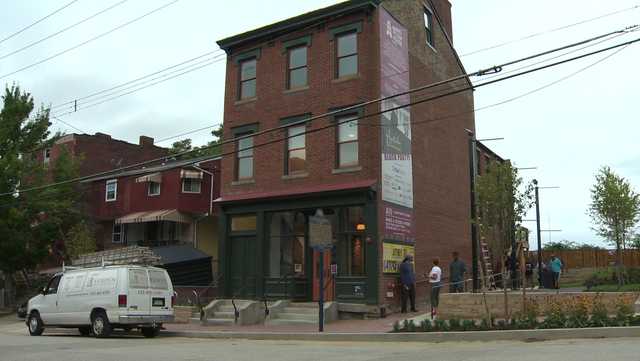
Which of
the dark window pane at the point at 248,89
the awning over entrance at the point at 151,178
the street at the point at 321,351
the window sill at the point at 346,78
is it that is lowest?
the street at the point at 321,351

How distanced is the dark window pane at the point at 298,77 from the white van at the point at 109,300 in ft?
27.7

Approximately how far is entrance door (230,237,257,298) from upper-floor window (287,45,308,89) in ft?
19.5

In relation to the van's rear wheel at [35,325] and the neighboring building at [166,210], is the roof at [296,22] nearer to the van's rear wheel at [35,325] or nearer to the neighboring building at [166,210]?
the neighboring building at [166,210]

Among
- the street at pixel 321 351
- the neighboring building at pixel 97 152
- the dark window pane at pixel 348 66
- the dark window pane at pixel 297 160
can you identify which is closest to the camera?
the street at pixel 321 351

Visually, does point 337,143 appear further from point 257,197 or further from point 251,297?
point 251,297

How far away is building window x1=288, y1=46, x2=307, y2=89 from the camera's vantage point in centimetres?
2272

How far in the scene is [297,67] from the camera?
902 inches

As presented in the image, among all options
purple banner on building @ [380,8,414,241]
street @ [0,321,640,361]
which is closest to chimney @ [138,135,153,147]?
purple banner on building @ [380,8,414,241]

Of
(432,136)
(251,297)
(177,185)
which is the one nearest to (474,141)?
(432,136)

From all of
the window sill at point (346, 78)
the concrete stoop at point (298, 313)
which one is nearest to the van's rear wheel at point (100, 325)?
the concrete stoop at point (298, 313)

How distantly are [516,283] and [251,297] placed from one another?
14.4 metres

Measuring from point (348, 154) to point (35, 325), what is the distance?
1148cm

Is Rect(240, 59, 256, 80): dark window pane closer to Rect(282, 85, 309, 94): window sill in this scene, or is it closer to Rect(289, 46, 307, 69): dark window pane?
Rect(289, 46, 307, 69): dark window pane

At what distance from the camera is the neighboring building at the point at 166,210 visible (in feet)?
108
